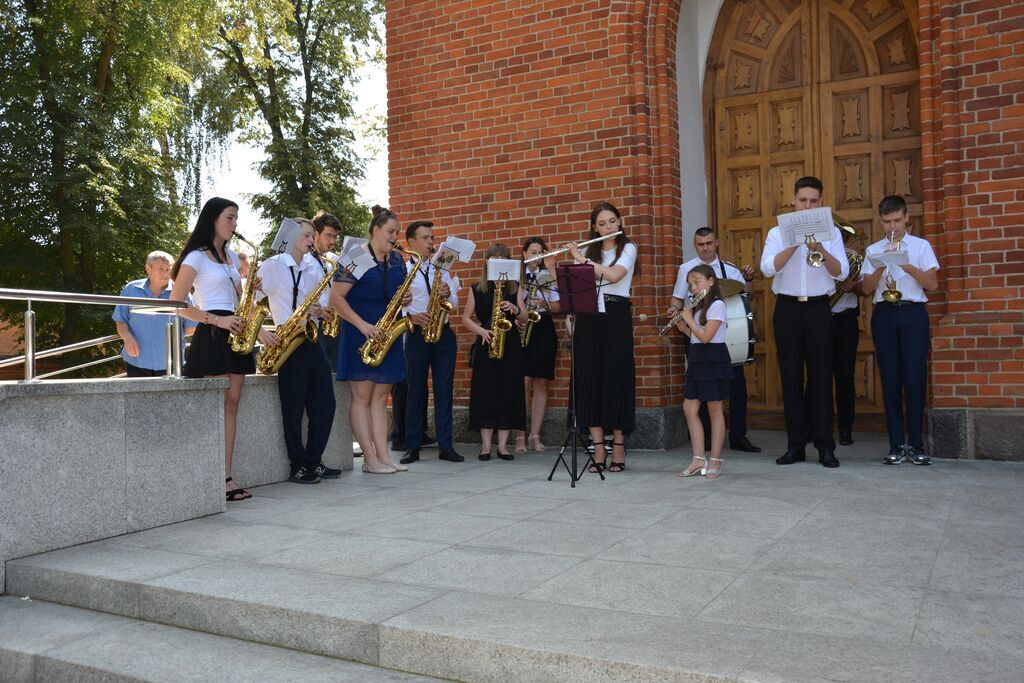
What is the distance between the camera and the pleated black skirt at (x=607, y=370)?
7.09 meters

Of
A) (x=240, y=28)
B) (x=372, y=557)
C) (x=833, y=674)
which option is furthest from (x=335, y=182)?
(x=833, y=674)

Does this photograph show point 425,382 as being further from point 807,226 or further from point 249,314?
point 807,226

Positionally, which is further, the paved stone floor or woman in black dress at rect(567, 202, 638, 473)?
woman in black dress at rect(567, 202, 638, 473)

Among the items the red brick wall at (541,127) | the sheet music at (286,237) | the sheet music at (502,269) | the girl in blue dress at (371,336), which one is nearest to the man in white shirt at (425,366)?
the girl in blue dress at (371,336)

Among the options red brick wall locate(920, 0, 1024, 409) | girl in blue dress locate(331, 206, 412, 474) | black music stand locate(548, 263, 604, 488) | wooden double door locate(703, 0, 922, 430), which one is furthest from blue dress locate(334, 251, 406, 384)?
red brick wall locate(920, 0, 1024, 409)

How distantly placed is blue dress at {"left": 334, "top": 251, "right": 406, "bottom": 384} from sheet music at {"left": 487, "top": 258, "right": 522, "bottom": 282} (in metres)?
0.89

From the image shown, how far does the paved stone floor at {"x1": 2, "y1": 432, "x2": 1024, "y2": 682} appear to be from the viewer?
3.17 meters

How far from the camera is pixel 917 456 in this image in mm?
6895

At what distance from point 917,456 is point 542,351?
3.26 meters

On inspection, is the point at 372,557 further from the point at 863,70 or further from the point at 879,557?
the point at 863,70

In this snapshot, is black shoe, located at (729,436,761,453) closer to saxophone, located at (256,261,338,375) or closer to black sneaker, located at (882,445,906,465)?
black sneaker, located at (882,445,906,465)

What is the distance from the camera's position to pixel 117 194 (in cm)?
1897

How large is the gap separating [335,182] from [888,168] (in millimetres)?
18787

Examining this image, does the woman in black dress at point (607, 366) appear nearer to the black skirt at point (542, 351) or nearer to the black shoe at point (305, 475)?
the black skirt at point (542, 351)
